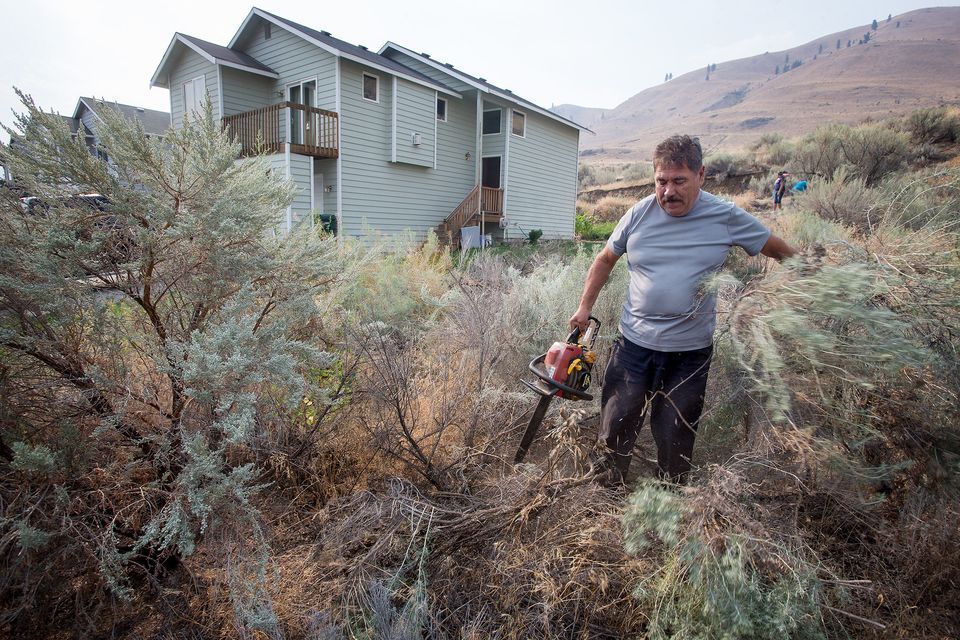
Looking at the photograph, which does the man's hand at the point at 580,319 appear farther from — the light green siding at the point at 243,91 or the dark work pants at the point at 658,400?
the light green siding at the point at 243,91

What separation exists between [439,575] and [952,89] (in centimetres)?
9634

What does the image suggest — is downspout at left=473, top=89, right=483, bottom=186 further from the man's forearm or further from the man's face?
the man's face

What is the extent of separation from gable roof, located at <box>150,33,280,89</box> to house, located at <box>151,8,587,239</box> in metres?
0.05

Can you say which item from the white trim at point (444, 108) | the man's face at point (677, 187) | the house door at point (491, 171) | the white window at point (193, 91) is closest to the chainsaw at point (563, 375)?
the man's face at point (677, 187)

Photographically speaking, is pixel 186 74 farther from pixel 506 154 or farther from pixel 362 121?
pixel 506 154

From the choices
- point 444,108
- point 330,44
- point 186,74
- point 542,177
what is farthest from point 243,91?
point 542,177

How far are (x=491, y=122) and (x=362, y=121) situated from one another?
591 cm

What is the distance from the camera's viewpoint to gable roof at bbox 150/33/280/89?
12945 mm

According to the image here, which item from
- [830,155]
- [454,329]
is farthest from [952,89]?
[454,329]

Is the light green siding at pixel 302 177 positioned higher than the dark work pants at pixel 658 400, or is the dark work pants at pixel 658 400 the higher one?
the light green siding at pixel 302 177

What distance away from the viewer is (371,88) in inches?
544

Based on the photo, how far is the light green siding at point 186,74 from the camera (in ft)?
44.9

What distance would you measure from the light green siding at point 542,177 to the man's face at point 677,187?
15171 mm

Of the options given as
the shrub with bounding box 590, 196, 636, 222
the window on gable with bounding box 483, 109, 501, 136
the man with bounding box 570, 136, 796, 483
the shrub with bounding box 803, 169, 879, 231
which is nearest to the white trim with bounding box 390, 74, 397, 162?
the window on gable with bounding box 483, 109, 501, 136
